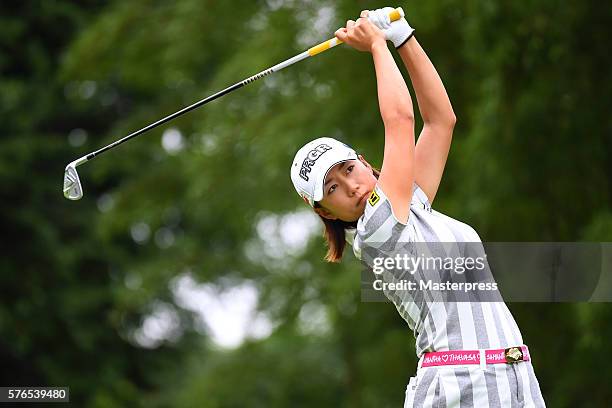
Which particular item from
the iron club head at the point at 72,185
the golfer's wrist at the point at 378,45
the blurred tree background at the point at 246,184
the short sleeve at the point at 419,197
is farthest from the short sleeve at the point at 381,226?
the blurred tree background at the point at 246,184

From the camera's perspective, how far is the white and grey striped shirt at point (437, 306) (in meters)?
3.19

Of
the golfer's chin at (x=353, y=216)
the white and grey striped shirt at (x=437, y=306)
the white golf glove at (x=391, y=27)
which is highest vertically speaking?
the white golf glove at (x=391, y=27)

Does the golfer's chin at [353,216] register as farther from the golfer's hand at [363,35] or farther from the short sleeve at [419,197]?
the golfer's hand at [363,35]

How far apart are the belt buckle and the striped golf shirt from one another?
0.02m

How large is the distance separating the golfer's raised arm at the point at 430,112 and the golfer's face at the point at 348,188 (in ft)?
1.06

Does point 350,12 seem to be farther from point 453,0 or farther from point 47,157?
point 47,157

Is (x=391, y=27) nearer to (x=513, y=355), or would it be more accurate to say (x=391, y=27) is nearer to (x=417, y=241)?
(x=417, y=241)

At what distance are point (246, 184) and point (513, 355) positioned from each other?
30.9 ft

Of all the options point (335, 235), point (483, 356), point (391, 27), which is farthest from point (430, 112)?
point (483, 356)

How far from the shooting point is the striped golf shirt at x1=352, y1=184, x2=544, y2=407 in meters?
3.19

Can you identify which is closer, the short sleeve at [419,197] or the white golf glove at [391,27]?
the short sleeve at [419,197]

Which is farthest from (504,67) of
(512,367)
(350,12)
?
(512,367)

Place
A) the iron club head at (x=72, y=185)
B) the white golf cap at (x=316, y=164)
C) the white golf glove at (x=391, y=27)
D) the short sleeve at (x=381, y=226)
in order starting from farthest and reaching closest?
the iron club head at (x=72, y=185)
the white golf glove at (x=391, y=27)
the white golf cap at (x=316, y=164)
the short sleeve at (x=381, y=226)

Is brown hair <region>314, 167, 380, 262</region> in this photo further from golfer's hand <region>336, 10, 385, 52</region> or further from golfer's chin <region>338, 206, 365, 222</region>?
golfer's hand <region>336, 10, 385, 52</region>
